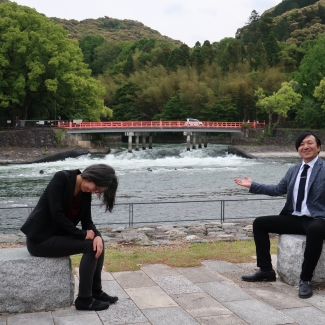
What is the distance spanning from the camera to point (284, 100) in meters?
51.3

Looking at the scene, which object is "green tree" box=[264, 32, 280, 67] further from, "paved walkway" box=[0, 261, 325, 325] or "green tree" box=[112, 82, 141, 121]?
"paved walkway" box=[0, 261, 325, 325]

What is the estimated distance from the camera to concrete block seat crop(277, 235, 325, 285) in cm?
525

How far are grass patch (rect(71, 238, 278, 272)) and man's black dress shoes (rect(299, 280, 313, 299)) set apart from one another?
1536 millimetres

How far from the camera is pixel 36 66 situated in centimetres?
4256

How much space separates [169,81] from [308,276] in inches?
2525

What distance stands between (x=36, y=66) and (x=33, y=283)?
133 ft

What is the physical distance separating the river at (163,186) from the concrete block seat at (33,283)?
695cm

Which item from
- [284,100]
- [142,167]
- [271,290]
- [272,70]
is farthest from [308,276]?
[272,70]

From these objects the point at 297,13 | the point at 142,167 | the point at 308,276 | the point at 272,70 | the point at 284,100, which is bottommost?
the point at 142,167

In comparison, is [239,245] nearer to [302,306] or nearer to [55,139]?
[302,306]

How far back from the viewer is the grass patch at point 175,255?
6.29 m

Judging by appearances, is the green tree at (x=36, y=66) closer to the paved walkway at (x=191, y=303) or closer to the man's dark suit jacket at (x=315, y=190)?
the paved walkway at (x=191, y=303)

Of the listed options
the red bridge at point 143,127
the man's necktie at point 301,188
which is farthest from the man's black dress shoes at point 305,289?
the red bridge at point 143,127

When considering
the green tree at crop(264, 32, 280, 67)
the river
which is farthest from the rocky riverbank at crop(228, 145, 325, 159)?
the green tree at crop(264, 32, 280, 67)
